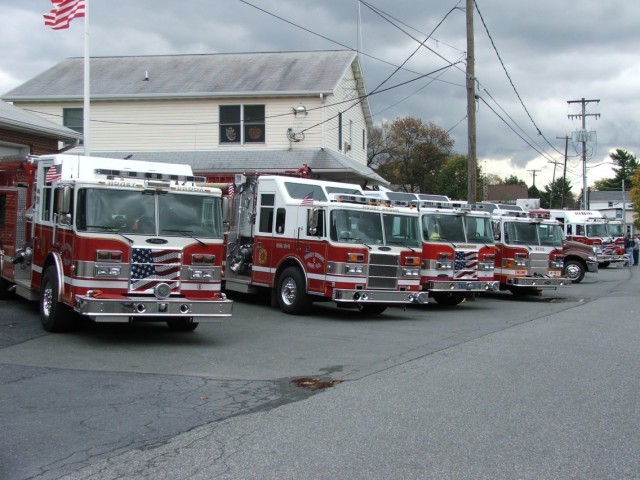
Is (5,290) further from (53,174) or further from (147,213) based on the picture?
(147,213)

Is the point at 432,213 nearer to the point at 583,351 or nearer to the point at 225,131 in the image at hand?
the point at 583,351

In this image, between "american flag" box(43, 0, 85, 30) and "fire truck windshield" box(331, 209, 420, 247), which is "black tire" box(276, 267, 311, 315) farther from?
"american flag" box(43, 0, 85, 30)

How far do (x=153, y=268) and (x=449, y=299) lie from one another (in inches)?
405

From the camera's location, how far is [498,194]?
9994cm

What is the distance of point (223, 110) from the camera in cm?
2719

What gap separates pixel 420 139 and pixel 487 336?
2152 inches

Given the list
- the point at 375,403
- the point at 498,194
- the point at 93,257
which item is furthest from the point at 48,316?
the point at 498,194

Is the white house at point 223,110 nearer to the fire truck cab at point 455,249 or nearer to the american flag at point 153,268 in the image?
the fire truck cab at point 455,249

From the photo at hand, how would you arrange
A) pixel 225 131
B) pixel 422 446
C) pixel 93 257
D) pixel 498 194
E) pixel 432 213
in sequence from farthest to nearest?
1. pixel 498 194
2. pixel 225 131
3. pixel 432 213
4. pixel 93 257
5. pixel 422 446

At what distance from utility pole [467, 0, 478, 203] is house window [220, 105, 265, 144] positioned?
804cm

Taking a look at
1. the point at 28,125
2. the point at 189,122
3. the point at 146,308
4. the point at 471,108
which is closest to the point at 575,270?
the point at 471,108

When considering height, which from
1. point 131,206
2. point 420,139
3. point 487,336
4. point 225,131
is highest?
point 420,139

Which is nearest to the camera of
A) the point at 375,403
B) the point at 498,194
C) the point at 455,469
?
the point at 455,469

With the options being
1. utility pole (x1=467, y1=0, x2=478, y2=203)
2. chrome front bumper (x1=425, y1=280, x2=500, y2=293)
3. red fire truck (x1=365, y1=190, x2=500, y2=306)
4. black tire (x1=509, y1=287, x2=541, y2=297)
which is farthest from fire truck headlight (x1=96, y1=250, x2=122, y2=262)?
black tire (x1=509, y1=287, x2=541, y2=297)
